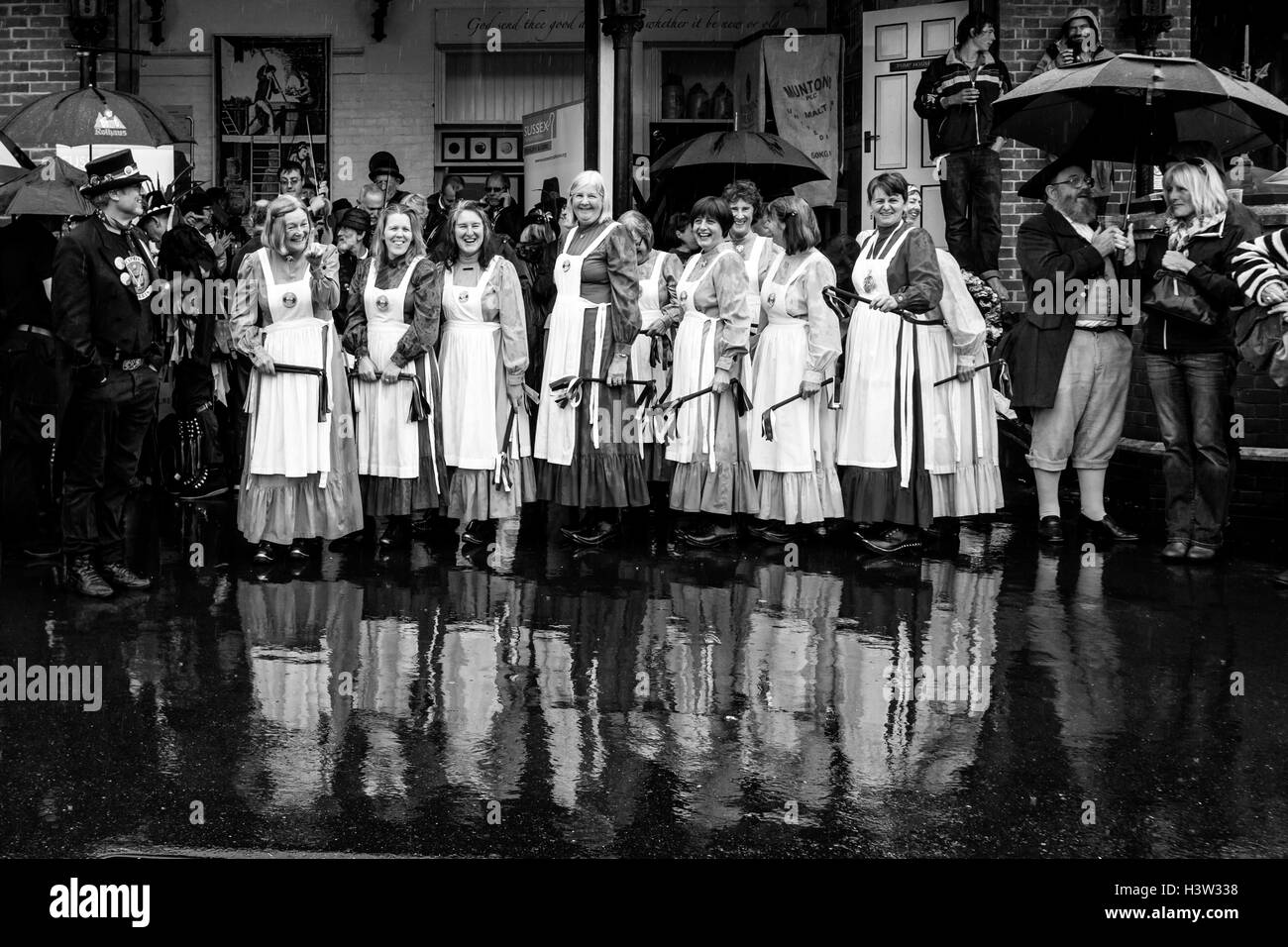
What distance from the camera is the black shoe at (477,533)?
905 centimetres

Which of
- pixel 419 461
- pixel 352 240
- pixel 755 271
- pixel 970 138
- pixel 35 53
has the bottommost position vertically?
pixel 419 461

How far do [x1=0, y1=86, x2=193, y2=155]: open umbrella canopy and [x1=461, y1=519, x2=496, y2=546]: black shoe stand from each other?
3364 mm

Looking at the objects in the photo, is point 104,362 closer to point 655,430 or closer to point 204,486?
point 655,430

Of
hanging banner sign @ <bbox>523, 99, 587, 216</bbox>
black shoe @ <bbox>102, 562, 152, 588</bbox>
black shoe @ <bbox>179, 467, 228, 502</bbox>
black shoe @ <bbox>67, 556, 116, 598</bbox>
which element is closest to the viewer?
black shoe @ <bbox>67, 556, 116, 598</bbox>

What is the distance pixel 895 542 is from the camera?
8.95 m

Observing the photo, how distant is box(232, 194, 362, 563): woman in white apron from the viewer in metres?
8.48

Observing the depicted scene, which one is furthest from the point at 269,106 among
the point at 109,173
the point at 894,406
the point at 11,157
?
A: the point at 894,406

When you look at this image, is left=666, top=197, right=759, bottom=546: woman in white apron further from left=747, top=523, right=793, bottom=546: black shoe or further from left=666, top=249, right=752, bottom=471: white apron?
left=747, top=523, right=793, bottom=546: black shoe

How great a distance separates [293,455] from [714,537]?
96.2 inches

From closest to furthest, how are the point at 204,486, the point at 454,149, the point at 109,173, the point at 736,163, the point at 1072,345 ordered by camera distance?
A: 1. the point at 109,173
2. the point at 1072,345
3. the point at 204,486
4. the point at 736,163
5. the point at 454,149

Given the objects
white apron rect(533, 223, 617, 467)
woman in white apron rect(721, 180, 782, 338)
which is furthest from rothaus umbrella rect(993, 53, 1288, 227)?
white apron rect(533, 223, 617, 467)

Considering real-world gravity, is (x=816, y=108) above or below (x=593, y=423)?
above
